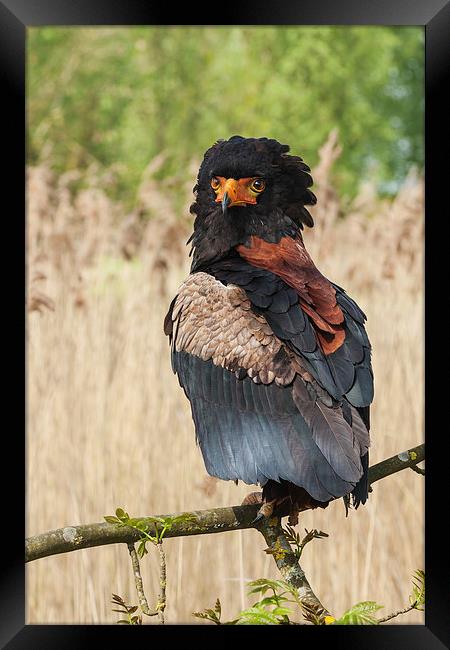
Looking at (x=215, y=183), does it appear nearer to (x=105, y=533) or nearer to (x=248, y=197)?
(x=248, y=197)

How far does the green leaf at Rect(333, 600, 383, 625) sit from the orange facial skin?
1.10 metres

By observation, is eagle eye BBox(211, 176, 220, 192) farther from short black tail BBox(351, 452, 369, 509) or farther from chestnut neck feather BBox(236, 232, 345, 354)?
short black tail BBox(351, 452, 369, 509)

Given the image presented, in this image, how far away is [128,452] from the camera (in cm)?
449

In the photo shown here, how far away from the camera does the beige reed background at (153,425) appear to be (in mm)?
3887

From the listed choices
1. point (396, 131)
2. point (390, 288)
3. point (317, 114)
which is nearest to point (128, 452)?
point (390, 288)

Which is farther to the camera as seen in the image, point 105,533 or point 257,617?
point 105,533

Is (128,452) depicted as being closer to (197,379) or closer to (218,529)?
(197,379)

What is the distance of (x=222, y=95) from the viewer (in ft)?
47.2

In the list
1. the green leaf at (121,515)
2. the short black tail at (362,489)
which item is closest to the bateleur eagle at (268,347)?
the short black tail at (362,489)

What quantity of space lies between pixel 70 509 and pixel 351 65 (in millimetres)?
9875

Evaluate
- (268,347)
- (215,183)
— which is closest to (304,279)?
(268,347)

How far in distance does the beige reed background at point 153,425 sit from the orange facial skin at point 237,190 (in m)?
1.31

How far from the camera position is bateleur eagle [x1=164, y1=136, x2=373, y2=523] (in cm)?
209
